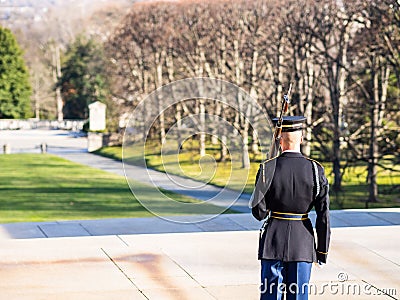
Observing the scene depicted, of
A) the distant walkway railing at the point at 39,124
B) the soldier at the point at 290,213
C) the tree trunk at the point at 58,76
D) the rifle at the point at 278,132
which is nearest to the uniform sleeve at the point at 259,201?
the soldier at the point at 290,213

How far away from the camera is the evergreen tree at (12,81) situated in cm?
4956

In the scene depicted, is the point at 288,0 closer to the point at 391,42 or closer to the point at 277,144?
the point at 391,42

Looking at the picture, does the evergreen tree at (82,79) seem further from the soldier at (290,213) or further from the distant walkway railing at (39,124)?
the soldier at (290,213)

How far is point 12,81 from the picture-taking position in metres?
50.5

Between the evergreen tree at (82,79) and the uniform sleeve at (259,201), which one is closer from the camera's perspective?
the uniform sleeve at (259,201)

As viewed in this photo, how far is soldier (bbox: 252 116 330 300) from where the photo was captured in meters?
4.51

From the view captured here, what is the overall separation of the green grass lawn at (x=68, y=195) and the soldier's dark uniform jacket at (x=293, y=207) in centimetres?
553

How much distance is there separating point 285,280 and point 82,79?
158 feet

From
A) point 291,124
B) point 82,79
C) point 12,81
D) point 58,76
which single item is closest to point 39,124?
point 12,81

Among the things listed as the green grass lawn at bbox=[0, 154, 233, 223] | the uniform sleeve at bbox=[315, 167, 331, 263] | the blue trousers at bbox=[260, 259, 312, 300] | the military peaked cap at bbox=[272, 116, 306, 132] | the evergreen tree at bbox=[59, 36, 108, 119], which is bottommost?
the green grass lawn at bbox=[0, 154, 233, 223]

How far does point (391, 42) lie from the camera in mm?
15625

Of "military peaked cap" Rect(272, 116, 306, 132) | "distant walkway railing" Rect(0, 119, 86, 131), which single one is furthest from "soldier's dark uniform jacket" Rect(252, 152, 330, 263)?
"distant walkway railing" Rect(0, 119, 86, 131)

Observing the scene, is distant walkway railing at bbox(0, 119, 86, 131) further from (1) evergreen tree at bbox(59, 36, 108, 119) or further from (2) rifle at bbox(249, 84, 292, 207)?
(2) rifle at bbox(249, 84, 292, 207)

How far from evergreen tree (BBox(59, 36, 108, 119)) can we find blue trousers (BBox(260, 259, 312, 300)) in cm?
4429
